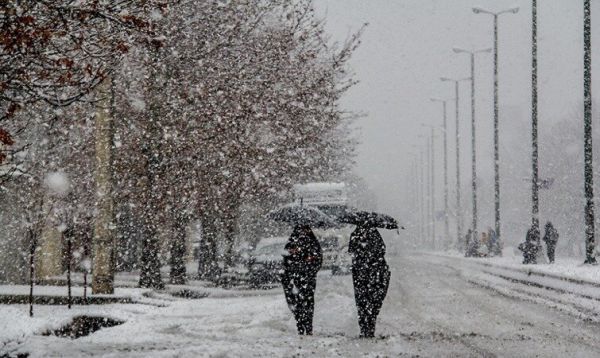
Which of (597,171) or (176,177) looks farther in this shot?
(597,171)

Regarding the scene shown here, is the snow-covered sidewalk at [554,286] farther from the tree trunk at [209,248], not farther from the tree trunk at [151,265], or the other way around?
the tree trunk at [151,265]

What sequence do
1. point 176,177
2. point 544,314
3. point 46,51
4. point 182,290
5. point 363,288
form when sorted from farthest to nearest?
point 176,177
point 182,290
point 544,314
point 363,288
point 46,51

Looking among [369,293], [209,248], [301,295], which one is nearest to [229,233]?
[209,248]

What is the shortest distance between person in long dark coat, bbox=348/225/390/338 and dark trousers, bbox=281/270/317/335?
0.70 meters

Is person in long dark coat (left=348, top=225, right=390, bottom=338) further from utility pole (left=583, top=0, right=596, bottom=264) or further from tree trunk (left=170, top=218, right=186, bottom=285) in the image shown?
utility pole (left=583, top=0, right=596, bottom=264)

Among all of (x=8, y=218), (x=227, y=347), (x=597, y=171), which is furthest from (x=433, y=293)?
(x=597, y=171)

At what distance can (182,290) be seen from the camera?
2158 cm

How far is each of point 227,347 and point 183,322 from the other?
4.36 metres

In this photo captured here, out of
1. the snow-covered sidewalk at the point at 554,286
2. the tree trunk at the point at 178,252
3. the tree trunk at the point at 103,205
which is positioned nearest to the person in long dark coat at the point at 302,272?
the snow-covered sidewalk at the point at 554,286

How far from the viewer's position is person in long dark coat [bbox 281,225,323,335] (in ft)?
39.0

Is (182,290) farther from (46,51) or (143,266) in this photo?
(46,51)

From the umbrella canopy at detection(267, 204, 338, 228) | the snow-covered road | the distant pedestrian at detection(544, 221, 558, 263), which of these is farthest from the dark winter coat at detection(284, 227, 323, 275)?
the distant pedestrian at detection(544, 221, 558, 263)

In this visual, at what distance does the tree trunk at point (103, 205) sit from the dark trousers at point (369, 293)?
7.30 m

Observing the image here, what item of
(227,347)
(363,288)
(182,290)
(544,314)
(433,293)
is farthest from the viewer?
(182,290)
